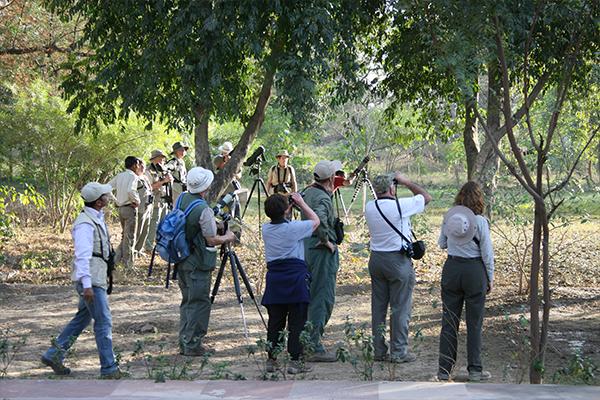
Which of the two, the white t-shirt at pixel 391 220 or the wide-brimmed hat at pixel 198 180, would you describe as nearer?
the white t-shirt at pixel 391 220

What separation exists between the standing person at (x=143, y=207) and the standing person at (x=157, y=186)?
151 millimetres

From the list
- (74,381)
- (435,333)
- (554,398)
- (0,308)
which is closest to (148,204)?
(0,308)

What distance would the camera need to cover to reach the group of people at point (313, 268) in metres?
4.39

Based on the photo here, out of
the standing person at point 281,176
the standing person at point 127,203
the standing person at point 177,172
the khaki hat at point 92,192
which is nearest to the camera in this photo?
the khaki hat at point 92,192

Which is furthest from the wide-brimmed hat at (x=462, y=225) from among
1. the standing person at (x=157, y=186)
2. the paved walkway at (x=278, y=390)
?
the standing person at (x=157, y=186)

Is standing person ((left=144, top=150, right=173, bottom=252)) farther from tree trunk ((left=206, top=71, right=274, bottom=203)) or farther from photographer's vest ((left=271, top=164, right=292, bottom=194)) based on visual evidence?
photographer's vest ((left=271, top=164, right=292, bottom=194))

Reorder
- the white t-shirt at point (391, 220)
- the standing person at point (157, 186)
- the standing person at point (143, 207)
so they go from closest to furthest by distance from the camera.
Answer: the white t-shirt at point (391, 220)
the standing person at point (143, 207)
the standing person at point (157, 186)

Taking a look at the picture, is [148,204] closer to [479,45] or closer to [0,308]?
[0,308]

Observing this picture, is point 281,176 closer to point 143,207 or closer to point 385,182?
point 143,207

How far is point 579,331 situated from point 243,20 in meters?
5.64

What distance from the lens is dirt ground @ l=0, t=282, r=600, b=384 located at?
15.4 ft

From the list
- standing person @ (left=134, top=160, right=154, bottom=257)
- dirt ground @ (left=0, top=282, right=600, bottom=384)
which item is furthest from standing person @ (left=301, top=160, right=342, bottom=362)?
standing person @ (left=134, top=160, right=154, bottom=257)

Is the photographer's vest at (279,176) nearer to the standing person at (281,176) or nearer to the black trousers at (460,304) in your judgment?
the standing person at (281,176)

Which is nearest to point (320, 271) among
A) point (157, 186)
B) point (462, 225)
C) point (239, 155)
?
point (462, 225)
